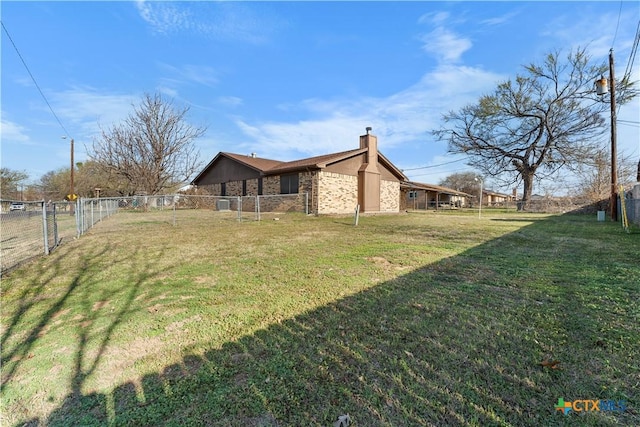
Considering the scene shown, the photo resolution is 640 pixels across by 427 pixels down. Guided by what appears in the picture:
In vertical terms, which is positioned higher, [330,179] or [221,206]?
[330,179]

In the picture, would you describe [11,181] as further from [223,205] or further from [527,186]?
[527,186]

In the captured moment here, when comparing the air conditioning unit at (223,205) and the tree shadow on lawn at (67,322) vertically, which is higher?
the air conditioning unit at (223,205)

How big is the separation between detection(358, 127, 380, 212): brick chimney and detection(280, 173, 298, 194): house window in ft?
13.9

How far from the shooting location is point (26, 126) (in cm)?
1662

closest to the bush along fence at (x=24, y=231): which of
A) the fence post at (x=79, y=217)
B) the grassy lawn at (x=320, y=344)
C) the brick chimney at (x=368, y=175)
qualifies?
the fence post at (x=79, y=217)

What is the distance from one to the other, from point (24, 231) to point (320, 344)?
32.7 ft

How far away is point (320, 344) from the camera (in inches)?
91.3

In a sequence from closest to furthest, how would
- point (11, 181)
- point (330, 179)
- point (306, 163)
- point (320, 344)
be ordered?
point (320, 344) < point (330, 179) < point (306, 163) < point (11, 181)

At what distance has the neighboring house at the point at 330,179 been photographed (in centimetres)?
1620

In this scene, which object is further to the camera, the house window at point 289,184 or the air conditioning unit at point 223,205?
the air conditioning unit at point 223,205

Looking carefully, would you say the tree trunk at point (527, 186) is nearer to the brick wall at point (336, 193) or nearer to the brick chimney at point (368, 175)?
the brick chimney at point (368, 175)

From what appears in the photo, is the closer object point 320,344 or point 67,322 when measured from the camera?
point 320,344

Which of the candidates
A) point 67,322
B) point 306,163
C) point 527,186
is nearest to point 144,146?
point 306,163

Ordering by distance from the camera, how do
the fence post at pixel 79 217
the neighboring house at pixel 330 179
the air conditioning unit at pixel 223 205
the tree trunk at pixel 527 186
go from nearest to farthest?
the fence post at pixel 79 217
the neighboring house at pixel 330 179
the air conditioning unit at pixel 223 205
the tree trunk at pixel 527 186
